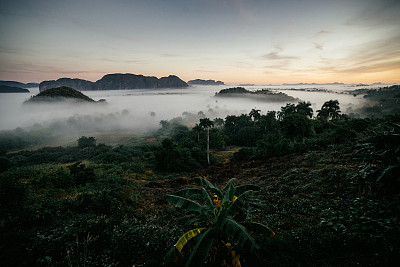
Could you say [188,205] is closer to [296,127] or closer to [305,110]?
[296,127]

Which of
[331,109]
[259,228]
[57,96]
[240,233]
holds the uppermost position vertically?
[57,96]

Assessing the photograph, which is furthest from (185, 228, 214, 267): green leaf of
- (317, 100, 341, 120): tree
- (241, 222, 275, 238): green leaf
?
(317, 100, 341, 120): tree

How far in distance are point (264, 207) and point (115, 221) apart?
726cm

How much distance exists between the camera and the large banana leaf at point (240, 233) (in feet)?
13.0

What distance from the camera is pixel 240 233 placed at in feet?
13.6

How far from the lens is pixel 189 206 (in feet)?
18.1

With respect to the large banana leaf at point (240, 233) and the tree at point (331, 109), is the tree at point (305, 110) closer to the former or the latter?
the tree at point (331, 109)

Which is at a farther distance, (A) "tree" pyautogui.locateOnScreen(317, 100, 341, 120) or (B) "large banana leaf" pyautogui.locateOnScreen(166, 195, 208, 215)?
(A) "tree" pyautogui.locateOnScreen(317, 100, 341, 120)

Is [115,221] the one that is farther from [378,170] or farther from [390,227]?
[378,170]

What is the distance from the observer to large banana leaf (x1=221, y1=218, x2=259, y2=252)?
13.0 ft

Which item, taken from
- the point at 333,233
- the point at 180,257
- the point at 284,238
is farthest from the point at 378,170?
the point at 180,257

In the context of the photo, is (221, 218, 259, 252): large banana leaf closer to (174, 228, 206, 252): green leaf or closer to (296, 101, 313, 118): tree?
(174, 228, 206, 252): green leaf

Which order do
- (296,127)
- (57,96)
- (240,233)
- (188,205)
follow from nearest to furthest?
(240,233) → (188,205) → (296,127) → (57,96)

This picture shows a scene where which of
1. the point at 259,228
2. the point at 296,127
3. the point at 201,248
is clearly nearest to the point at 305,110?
the point at 296,127
